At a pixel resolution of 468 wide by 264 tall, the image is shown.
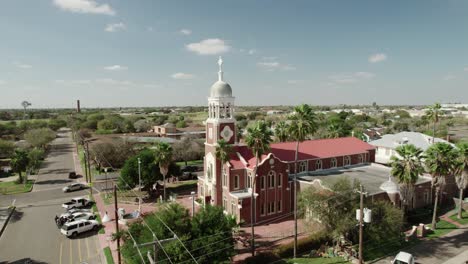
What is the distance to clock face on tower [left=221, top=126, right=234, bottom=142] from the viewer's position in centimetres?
3900

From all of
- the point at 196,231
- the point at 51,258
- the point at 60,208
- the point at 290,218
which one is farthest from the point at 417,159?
the point at 60,208

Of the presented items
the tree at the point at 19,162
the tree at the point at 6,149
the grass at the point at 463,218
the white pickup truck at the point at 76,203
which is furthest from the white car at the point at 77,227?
the tree at the point at 6,149

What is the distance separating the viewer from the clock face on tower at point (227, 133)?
3900 cm

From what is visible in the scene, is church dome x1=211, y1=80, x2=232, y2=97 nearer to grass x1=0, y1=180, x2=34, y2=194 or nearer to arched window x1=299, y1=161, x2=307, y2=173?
arched window x1=299, y1=161, x2=307, y2=173

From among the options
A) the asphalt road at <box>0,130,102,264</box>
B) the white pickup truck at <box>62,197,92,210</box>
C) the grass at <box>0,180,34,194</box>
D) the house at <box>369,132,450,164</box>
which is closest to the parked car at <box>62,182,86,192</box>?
the asphalt road at <box>0,130,102,264</box>

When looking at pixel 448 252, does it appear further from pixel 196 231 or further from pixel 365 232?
pixel 196 231

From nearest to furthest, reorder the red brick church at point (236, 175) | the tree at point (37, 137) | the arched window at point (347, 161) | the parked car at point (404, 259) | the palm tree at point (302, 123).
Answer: the parked car at point (404, 259), the palm tree at point (302, 123), the red brick church at point (236, 175), the arched window at point (347, 161), the tree at point (37, 137)

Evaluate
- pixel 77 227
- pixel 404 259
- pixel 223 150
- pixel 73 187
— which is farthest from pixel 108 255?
pixel 73 187

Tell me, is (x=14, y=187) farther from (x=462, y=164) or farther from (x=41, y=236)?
(x=462, y=164)

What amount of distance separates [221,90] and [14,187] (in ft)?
147

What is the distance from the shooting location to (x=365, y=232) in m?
30.2

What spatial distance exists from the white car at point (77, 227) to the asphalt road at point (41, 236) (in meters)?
0.57

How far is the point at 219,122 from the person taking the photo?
38594mm

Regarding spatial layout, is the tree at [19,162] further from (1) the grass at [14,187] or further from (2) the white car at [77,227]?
(2) the white car at [77,227]
